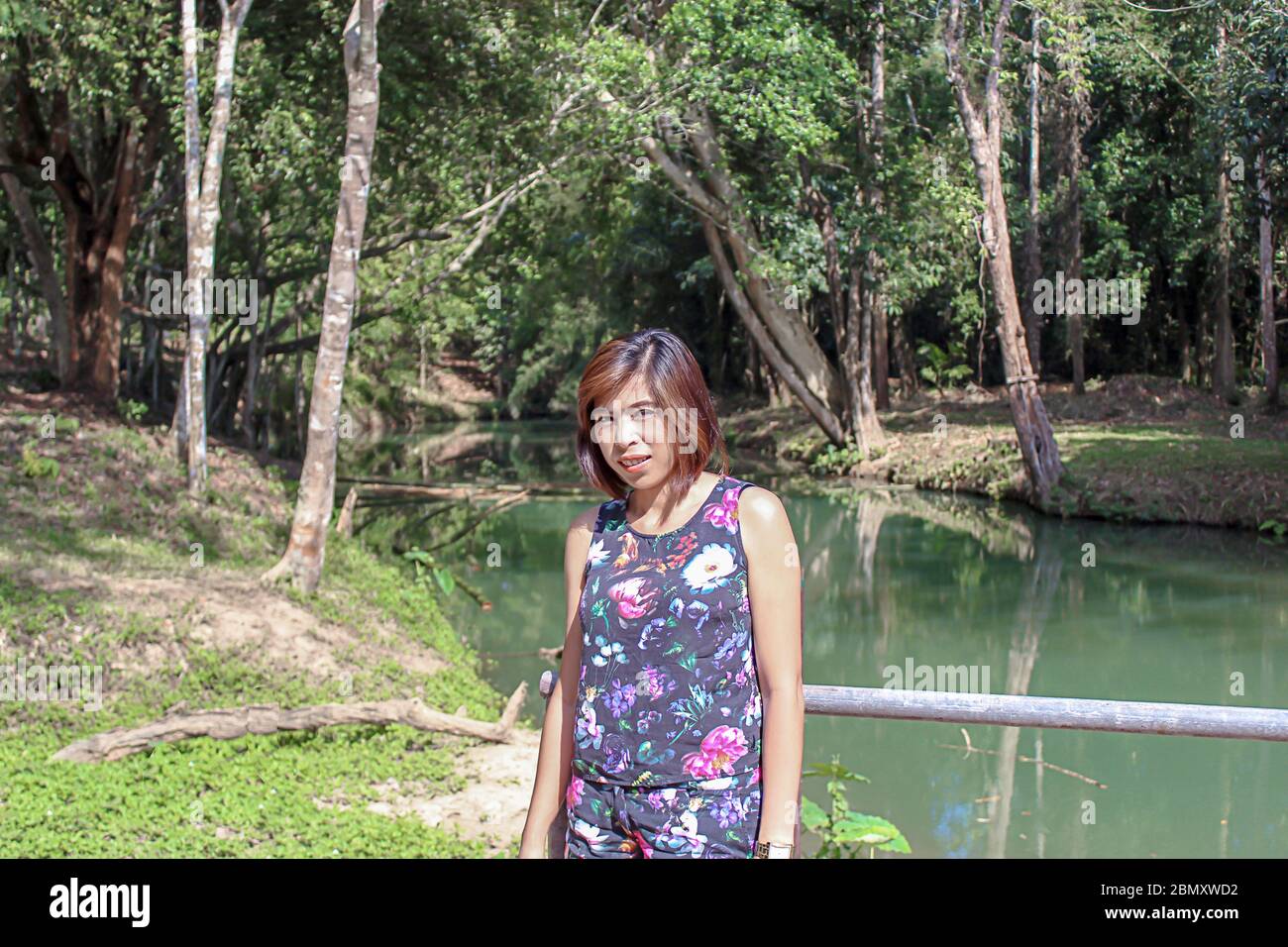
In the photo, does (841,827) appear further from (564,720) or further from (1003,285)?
(1003,285)

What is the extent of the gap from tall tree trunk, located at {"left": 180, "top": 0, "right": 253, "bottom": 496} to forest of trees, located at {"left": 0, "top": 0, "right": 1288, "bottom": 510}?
0.14 ft

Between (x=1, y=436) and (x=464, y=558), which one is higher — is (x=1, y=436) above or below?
above

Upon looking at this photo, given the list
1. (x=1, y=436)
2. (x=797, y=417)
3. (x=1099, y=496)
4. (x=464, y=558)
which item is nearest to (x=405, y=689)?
(x=1, y=436)

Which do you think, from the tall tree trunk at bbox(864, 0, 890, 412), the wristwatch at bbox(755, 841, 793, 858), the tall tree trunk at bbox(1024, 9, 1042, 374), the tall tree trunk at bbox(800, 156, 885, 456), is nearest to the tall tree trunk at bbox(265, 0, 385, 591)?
the wristwatch at bbox(755, 841, 793, 858)

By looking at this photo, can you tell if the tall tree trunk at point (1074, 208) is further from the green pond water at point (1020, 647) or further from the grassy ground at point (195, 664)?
the grassy ground at point (195, 664)

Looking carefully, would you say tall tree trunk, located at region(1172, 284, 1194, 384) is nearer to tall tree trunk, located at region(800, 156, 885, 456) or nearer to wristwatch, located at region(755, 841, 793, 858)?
tall tree trunk, located at region(800, 156, 885, 456)

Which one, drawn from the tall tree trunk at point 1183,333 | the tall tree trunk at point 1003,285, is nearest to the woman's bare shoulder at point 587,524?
the tall tree trunk at point 1003,285

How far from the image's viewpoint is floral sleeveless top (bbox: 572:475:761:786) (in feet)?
8.67

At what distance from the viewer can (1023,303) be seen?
3250 centimetres

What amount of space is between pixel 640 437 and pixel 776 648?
1.71 feet

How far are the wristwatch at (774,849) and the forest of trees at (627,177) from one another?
31.5ft

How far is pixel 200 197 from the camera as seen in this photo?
14.4 meters
